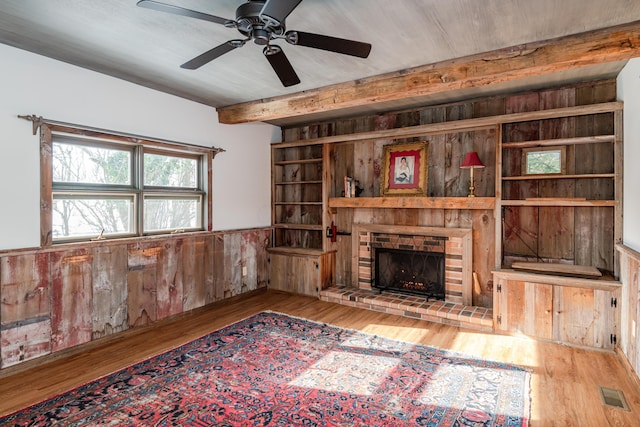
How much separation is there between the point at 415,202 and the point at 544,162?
146 cm

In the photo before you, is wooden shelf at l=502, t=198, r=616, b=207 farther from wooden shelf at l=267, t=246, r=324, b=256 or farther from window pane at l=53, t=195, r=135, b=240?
window pane at l=53, t=195, r=135, b=240

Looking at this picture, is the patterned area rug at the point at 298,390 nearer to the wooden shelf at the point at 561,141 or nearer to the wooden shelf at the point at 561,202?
the wooden shelf at the point at 561,202

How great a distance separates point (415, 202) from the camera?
4.48 meters

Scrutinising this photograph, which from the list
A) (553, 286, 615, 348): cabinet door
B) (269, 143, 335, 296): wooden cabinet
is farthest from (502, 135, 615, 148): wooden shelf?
(269, 143, 335, 296): wooden cabinet

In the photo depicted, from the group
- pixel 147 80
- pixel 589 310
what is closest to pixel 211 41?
pixel 147 80

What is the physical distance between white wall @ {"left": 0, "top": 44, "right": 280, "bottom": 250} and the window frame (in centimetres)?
7

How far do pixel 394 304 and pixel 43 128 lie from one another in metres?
4.08

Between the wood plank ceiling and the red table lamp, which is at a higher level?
the wood plank ceiling

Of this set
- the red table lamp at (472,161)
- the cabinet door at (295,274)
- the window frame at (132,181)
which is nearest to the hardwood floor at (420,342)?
the cabinet door at (295,274)

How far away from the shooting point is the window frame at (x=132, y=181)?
10.1 feet

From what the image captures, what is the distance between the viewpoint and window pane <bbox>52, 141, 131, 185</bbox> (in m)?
3.26

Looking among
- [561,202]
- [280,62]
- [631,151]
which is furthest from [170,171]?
[631,151]

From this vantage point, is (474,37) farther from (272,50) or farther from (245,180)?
(245,180)

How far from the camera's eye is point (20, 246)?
2.94 metres
